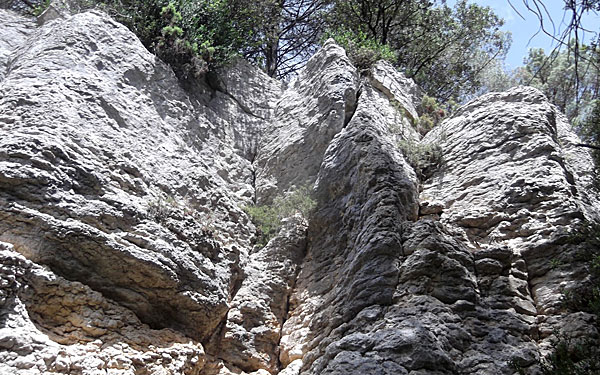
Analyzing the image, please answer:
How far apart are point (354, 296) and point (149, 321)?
2.44 metres

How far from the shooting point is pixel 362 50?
11.3 metres

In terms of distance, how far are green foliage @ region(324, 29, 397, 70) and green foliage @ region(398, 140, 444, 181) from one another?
10.3ft

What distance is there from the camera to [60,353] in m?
4.97

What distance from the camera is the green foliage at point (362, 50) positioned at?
11266 mm

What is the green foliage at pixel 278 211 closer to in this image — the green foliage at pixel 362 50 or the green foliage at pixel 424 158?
the green foliage at pixel 424 158

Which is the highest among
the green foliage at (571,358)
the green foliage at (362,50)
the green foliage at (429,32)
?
the green foliage at (429,32)

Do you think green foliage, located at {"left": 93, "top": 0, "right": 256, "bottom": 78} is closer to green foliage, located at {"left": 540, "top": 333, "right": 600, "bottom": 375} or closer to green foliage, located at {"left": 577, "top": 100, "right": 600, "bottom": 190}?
green foliage, located at {"left": 577, "top": 100, "right": 600, "bottom": 190}

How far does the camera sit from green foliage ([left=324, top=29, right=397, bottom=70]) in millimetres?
11266

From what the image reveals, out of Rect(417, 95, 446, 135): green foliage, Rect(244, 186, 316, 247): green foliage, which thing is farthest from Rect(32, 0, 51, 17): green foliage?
Rect(417, 95, 446, 135): green foliage

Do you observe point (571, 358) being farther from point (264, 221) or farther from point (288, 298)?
point (264, 221)

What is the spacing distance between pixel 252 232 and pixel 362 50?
5.38 meters

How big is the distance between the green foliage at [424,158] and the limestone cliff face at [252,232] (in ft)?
0.59

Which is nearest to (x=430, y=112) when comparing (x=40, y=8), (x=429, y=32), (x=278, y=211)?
(x=429, y=32)

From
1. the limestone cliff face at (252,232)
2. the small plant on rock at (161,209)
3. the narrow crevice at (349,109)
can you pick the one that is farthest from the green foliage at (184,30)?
the small plant on rock at (161,209)
